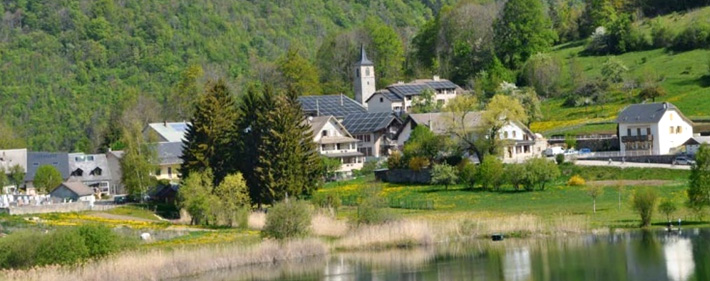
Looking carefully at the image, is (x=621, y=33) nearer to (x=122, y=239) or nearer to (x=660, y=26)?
(x=660, y=26)

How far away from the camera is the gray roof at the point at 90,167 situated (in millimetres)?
95938

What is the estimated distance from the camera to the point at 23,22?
542 feet

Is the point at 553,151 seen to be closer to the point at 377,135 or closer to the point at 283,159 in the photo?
the point at 377,135

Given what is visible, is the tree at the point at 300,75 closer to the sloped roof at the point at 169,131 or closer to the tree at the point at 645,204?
the sloped roof at the point at 169,131

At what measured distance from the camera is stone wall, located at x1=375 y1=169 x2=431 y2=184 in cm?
8075

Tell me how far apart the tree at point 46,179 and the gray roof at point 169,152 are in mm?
7185

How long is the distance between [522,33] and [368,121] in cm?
2018

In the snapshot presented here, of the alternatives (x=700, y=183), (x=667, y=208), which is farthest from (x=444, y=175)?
(x=700, y=183)

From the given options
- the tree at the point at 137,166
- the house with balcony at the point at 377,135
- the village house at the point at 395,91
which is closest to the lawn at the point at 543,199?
the tree at the point at 137,166

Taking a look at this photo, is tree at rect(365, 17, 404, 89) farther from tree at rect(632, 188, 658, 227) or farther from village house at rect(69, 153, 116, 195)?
tree at rect(632, 188, 658, 227)

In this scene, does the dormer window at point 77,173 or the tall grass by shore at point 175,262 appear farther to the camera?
the dormer window at point 77,173

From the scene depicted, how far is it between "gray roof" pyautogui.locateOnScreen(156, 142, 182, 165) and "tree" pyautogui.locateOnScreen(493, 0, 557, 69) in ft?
103

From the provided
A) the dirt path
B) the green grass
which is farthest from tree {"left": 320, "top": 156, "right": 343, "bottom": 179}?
the dirt path

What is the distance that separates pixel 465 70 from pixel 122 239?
2762 inches
